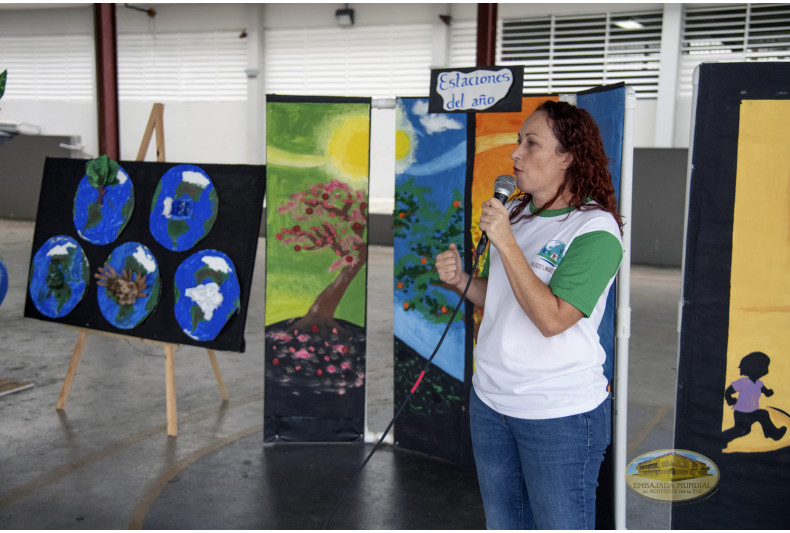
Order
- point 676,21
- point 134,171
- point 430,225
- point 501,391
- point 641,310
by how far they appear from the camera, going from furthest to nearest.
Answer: point 676,21
point 641,310
point 134,171
point 430,225
point 501,391

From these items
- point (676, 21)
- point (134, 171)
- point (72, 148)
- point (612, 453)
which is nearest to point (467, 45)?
point (676, 21)

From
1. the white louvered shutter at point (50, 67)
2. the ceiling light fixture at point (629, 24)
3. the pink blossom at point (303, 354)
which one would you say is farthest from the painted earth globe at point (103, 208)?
the white louvered shutter at point (50, 67)

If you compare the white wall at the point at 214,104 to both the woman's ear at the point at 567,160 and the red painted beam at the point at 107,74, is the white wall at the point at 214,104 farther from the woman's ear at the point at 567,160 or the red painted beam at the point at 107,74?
the woman's ear at the point at 567,160

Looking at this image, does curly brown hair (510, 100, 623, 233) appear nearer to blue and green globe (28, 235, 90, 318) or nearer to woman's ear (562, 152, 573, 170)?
woman's ear (562, 152, 573, 170)

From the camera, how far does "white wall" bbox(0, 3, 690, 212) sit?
10.2m

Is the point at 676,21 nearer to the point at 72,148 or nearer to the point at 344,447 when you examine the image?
the point at 344,447

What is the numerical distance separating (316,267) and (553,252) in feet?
6.10

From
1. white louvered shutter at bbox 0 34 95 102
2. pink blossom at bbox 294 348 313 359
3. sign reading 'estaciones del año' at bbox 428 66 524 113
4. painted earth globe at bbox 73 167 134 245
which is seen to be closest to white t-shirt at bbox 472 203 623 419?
sign reading 'estaciones del año' at bbox 428 66 524 113

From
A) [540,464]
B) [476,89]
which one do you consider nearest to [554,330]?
[540,464]

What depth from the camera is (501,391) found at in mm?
1511

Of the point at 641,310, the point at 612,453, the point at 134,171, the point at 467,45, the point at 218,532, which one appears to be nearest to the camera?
the point at 612,453

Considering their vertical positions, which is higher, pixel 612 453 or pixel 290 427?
pixel 612 453

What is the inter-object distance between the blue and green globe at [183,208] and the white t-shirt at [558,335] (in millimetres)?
2172

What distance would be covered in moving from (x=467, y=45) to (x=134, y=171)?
7.16 meters
